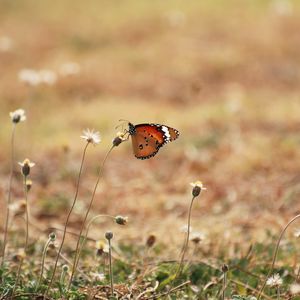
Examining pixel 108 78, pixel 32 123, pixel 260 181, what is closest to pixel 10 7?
pixel 108 78

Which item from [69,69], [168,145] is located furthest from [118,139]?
[69,69]

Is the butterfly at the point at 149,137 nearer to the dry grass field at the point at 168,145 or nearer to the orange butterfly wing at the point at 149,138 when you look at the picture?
the orange butterfly wing at the point at 149,138

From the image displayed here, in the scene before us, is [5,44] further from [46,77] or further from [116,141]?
[116,141]

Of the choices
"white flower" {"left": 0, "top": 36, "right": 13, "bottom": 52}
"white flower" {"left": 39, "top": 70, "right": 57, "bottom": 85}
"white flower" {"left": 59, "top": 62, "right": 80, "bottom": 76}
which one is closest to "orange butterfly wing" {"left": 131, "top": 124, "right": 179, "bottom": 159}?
"white flower" {"left": 39, "top": 70, "right": 57, "bottom": 85}

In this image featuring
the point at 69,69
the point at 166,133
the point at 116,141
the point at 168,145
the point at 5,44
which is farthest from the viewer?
the point at 5,44

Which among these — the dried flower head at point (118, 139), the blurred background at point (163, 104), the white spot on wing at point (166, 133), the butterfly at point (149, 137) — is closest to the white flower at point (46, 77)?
the blurred background at point (163, 104)
